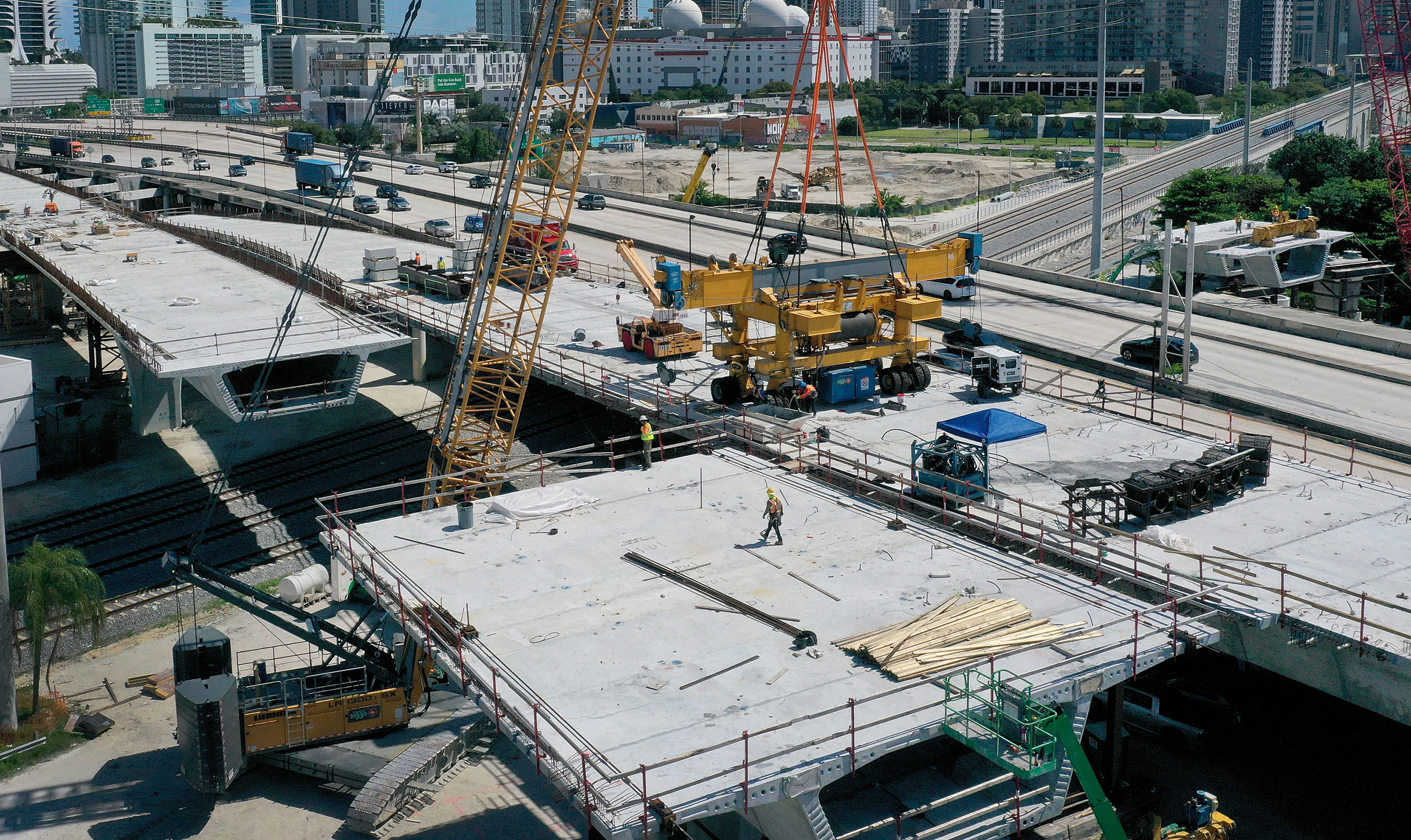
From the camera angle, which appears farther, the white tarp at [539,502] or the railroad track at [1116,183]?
the railroad track at [1116,183]

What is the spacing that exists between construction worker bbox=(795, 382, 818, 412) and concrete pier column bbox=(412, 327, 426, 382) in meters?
18.8

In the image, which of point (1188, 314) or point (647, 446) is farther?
point (1188, 314)

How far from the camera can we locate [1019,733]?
23.3 metres

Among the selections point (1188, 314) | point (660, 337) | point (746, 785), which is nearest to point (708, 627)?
point (746, 785)

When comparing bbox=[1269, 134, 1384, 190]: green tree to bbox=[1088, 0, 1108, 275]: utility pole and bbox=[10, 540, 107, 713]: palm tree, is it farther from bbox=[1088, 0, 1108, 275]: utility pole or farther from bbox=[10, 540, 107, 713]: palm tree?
bbox=[10, 540, 107, 713]: palm tree

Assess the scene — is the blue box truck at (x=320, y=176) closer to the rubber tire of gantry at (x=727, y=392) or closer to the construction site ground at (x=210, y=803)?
the rubber tire of gantry at (x=727, y=392)

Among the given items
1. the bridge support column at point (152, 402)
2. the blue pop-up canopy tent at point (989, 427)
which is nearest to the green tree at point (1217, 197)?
the blue pop-up canopy tent at point (989, 427)

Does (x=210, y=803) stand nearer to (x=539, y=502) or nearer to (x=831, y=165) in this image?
(x=539, y=502)

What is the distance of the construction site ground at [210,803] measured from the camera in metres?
27.7

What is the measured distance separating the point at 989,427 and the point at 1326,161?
93.5 metres

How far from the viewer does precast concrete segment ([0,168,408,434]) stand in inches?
1876

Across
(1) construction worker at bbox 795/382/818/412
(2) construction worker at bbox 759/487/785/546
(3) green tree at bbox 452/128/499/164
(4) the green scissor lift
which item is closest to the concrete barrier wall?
(1) construction worker at bbox 795/382/818/412

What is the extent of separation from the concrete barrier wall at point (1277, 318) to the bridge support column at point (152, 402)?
49351 millimetres

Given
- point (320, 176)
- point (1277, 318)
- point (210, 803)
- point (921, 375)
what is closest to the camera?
point (210, 803)
